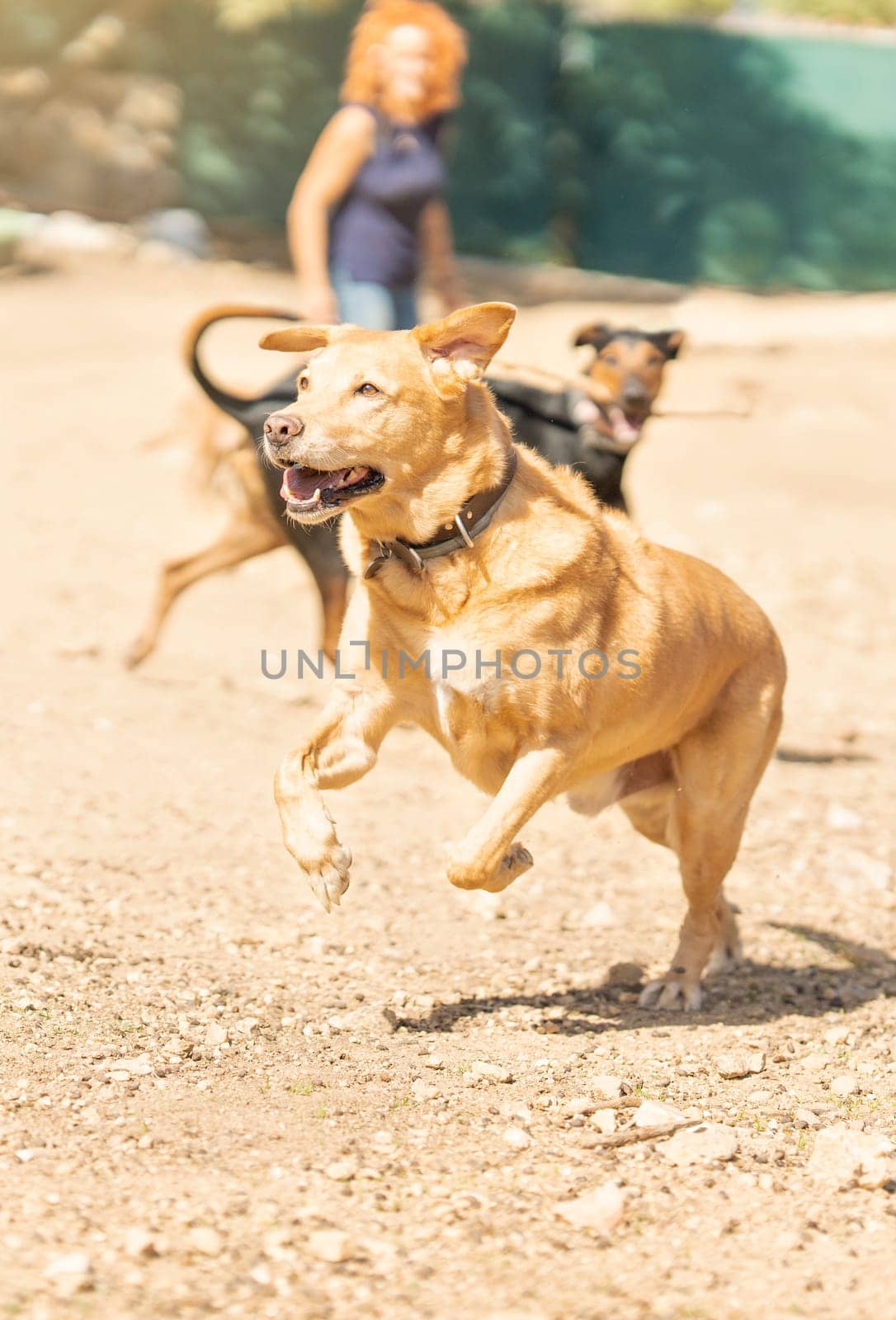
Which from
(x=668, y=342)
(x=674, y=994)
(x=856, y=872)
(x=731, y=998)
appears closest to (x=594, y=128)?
(x=668, y=342)

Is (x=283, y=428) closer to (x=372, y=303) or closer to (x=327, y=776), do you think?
(x=327, y=776)

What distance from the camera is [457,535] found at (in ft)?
12.9

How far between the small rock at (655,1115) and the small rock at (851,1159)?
12.0 inches

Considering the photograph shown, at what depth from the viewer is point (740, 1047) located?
422cm

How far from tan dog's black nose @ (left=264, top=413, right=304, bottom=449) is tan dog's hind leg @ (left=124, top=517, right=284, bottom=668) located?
3.12m

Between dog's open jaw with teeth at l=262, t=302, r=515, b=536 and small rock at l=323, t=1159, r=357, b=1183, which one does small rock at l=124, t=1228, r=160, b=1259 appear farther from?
dog's open jaw with teeth at l=262, t=302, r=515, b=536

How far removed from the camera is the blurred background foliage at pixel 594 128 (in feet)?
57.6

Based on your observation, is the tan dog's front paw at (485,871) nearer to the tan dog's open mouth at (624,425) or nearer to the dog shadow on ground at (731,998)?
the dog shadow on ground at (731,998)

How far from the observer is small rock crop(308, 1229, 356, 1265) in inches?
113

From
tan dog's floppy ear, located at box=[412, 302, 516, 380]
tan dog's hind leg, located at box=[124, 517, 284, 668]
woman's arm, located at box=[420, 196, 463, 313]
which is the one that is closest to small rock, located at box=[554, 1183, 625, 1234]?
tan dog's floppy ear, located at box=[412, 302, 516, 380]

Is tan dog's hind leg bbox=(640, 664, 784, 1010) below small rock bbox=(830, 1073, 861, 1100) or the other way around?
the other way around

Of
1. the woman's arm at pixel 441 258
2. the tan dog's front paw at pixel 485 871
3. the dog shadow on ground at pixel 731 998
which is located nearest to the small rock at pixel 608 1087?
the dog shadow on ground at pixel 731 998

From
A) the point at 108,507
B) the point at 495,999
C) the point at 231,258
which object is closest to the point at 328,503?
the point at 495,999

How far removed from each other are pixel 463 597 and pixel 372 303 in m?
3.48
